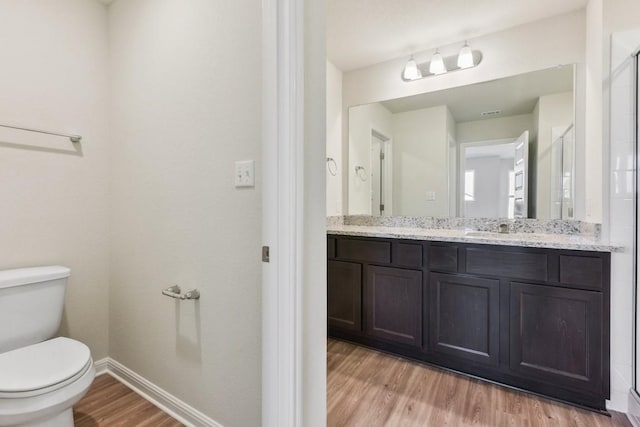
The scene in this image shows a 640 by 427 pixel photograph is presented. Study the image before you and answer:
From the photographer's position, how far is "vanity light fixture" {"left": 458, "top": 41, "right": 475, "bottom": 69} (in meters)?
2.28

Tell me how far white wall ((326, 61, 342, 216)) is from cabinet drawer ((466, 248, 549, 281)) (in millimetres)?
1278

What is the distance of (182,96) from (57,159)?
0.92 metres

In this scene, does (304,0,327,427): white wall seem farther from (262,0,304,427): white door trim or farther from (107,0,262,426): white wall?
(107,0,262,426): white wall

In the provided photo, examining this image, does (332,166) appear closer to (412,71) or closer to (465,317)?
(412,71)

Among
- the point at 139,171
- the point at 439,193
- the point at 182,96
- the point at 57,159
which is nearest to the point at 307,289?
the point at 182,96

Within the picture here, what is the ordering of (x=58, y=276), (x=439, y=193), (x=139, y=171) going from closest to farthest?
(x=58, y=276) < (x=139, y=171) < (x=439, y=193)

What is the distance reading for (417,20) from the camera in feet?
6.99

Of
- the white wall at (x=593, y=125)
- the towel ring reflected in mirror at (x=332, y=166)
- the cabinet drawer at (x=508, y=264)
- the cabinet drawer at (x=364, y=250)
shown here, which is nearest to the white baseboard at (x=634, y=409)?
the cabinet drawer at (x=508, y=264)

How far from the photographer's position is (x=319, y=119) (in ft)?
3.74

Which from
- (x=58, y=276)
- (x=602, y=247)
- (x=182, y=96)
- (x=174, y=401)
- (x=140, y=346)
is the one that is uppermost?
(x=182, y=96)

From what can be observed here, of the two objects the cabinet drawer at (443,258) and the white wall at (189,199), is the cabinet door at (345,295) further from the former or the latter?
the white wall at (189,199)

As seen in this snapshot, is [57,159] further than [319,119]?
Yes

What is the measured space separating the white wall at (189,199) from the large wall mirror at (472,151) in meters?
1.79

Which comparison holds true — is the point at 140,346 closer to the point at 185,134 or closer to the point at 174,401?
the point at 174,401
